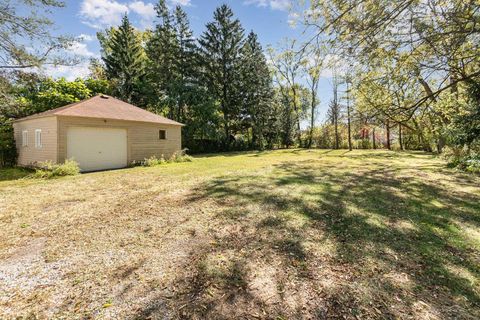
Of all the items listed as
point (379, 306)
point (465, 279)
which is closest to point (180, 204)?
point (379, 306)

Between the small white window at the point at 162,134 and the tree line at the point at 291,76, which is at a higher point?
the tree line at the point at 291,76

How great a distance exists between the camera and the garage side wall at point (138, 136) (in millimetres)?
10023

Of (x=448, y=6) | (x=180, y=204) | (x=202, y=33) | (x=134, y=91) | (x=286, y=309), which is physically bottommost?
(x=286, y=309)

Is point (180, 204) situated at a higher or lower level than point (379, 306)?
higher

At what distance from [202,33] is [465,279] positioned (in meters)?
25.9

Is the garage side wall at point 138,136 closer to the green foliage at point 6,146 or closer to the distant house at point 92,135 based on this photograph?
the distant house at point 92,135

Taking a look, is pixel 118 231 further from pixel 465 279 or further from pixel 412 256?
pixel 465 279

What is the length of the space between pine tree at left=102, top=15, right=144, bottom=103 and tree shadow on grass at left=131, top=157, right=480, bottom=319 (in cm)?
2173

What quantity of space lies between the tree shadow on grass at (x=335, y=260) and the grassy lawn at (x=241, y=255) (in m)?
0.01

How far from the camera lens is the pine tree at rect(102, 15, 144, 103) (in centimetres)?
2314

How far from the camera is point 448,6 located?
15.2 feet

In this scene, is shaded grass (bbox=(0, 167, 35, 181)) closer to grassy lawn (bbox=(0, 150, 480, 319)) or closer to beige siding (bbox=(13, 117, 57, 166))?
beige siding (bbox=(13, 117, 57, 166))

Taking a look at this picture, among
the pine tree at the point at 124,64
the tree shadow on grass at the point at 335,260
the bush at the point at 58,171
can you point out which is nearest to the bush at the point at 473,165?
the tree shadow on grass at the point at 335,260

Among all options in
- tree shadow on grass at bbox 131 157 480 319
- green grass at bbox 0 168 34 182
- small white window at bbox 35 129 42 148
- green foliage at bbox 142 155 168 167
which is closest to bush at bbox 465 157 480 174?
tree shadow on grass at bbox 131 157 480 319
